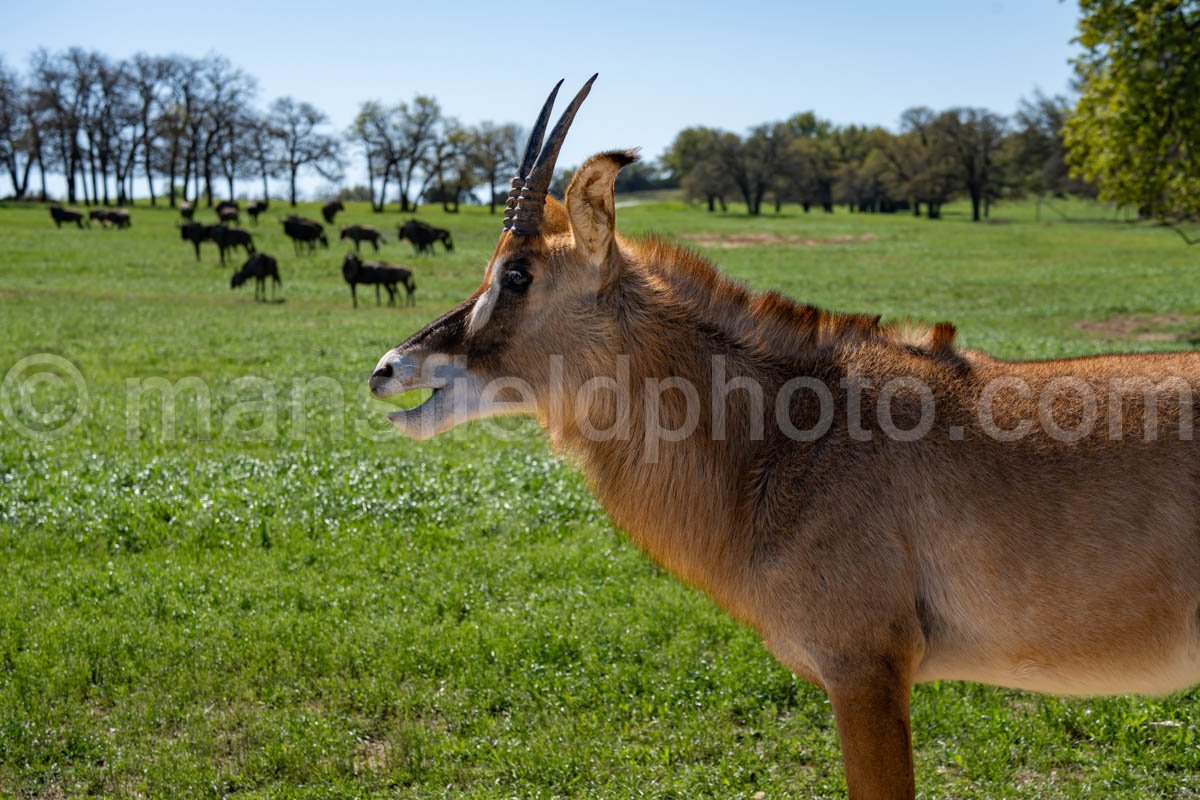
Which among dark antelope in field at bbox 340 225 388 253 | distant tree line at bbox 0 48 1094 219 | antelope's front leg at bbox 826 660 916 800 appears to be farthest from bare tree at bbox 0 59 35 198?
antelope's front leg at bbox 826 660 916 800

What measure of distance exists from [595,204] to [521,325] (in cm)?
63

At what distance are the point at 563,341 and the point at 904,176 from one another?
121 meters

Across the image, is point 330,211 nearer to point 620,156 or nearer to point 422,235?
point 422,235

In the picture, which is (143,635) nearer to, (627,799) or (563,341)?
A: (627,799)

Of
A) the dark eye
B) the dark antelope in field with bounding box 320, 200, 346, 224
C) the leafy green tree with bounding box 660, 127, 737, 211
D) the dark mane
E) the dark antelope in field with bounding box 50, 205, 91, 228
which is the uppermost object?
the leafy green tree with bounding box 660, 127, 737, 211

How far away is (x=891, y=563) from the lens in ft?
12.0

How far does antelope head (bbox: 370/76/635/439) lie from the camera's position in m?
4.21

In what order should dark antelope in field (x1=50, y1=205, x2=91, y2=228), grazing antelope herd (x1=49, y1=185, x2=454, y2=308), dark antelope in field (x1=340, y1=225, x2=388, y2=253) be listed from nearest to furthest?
grazing antelope herd (x1=49, y1=185, x2=454, y2=308)
dark antelope in field (x1=340, y1=225, x2=388, y2=253)
dark antelope in field (x1=50, y1=205, x2=91, y2=228)

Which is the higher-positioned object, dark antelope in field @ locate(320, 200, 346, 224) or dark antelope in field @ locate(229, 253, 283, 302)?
dark antelope in field @ locate(320, 200, 346, 224)

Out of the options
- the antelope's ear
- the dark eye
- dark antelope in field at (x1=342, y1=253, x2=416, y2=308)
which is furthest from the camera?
dark antelope in field at (x1=342, y1=253, x2=416, y2=308)

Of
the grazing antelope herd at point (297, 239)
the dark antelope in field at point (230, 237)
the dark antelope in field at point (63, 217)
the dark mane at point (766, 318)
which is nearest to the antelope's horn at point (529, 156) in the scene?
the dark mane at point (766, 318)

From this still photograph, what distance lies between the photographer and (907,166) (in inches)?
4582

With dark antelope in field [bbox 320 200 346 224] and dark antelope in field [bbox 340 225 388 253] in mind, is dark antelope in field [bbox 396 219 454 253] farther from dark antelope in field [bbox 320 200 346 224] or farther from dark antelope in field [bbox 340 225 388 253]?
dark antelope in field [bbox 320 200 346 224]

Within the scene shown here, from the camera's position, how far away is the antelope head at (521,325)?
4.21 meters
